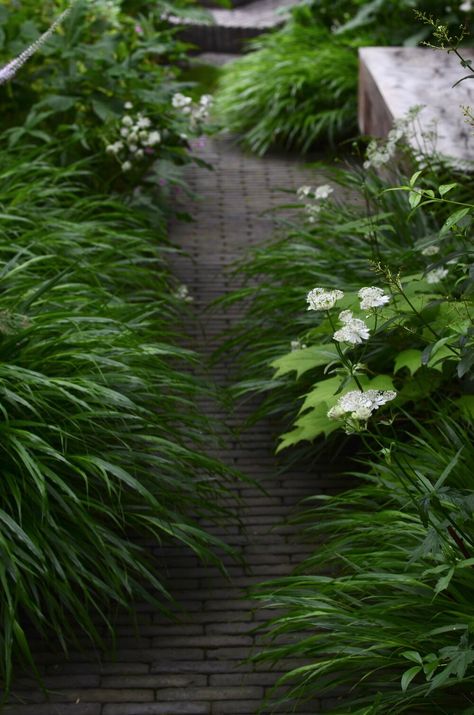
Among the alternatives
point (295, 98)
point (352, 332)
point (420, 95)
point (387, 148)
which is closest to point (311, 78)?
point (295, 98)

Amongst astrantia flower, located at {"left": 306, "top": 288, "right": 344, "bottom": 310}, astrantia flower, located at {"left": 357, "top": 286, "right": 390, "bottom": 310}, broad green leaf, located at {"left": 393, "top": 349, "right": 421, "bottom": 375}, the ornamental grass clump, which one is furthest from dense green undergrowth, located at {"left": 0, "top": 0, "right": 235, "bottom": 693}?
astrantia flower, located at {"left": 357, "top": 286, "right": 390, "bottom": 310}

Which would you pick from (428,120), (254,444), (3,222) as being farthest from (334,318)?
(428,120)

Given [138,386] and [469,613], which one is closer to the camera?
[469,613]

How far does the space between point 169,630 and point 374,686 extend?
700mm

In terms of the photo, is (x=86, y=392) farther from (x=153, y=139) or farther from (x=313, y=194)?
(x=153, y=139)

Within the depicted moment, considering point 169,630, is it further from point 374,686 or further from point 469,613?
point 469,613

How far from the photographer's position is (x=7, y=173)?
15.7 ft

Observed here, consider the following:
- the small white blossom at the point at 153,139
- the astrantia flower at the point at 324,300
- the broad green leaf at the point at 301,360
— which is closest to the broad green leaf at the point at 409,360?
the broad green leaf at the point at 301,360

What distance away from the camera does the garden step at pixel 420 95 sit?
→ 5254 millimetres

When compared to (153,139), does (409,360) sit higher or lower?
higher

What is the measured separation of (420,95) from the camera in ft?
20.0

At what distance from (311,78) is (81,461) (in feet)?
17.2

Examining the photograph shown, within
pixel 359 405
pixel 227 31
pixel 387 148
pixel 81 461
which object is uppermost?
pixel 359 405

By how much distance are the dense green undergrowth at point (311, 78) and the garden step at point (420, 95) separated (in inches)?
20.4
